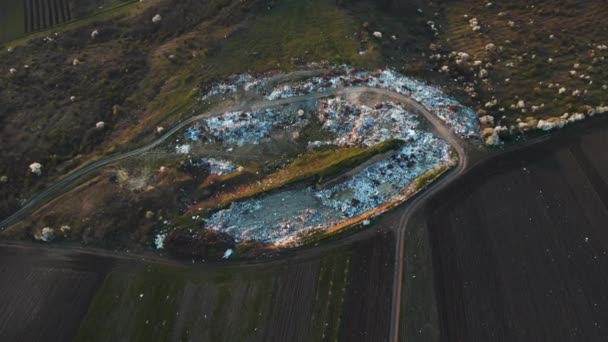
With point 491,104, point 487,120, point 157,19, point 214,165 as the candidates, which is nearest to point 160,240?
point 214,165

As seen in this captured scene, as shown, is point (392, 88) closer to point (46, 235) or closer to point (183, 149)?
point (183, 149)

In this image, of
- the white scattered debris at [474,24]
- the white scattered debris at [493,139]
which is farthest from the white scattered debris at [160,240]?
the white scattered debris at [474,24]

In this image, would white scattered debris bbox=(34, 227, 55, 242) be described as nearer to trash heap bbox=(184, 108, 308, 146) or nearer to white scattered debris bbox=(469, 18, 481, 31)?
trash heap bbox=(184, 108, 308, 146)

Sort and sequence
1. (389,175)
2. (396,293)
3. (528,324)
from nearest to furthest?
(528,324) → (396,293) → (389,175)

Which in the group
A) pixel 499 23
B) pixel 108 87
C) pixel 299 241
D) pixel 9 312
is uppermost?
pixel 499 23

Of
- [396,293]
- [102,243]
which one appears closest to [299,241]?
[396,293]

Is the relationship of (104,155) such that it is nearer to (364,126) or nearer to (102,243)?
(102,243)
